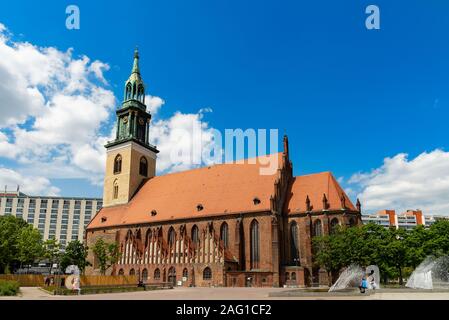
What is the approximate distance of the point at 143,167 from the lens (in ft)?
230

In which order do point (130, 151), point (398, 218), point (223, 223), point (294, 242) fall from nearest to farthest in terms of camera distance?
point (294, 242) < point (223, 223) < point (130, 151) < point (398, 218)

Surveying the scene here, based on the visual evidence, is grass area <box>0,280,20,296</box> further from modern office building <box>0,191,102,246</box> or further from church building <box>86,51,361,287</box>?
modern office building <box>0,191,102,246</box>

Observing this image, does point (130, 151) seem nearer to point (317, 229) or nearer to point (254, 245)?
point (254, 245)

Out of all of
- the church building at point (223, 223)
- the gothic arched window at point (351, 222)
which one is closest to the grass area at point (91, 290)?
the church building at point (223, 223)

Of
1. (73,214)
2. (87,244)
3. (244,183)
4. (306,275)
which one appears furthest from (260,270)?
(73,214)

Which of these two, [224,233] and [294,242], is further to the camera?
[224,233]

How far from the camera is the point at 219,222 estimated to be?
5234 cm

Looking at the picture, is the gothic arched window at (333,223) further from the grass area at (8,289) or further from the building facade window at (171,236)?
the grass area at (8,289)

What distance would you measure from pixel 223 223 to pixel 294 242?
9742 millimetres

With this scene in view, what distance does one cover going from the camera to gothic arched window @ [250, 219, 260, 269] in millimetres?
48562

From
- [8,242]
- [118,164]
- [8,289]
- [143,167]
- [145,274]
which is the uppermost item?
[118,164]

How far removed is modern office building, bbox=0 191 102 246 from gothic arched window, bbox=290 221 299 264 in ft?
421

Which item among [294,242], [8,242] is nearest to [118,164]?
[8,242]
